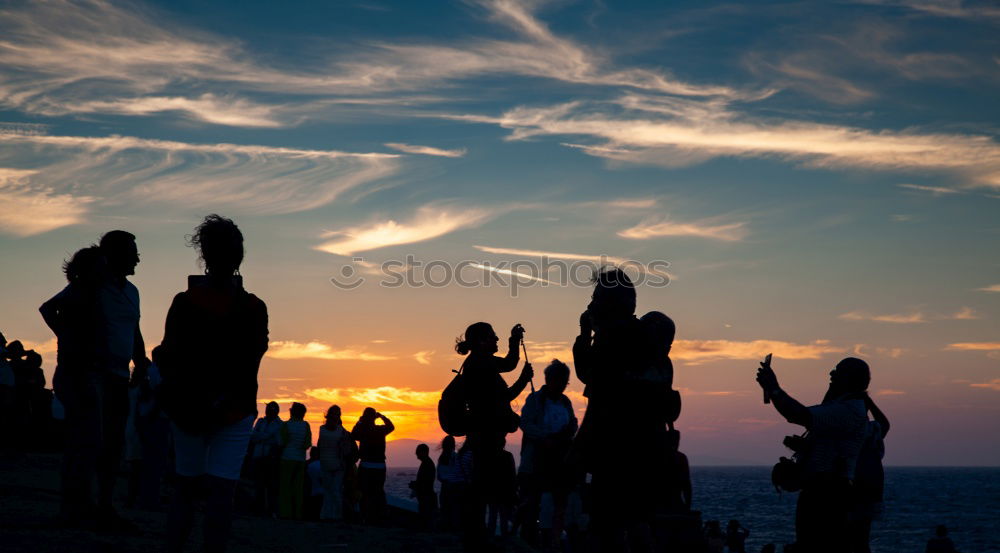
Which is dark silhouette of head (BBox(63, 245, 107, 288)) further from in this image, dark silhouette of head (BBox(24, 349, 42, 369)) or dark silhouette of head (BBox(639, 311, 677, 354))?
dark silhouette of head (BBox(24, 349, 42, 369))

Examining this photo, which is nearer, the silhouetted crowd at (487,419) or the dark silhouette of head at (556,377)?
the silhouetted crowd at (487,419)

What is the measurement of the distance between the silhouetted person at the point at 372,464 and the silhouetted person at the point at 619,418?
1043 cm

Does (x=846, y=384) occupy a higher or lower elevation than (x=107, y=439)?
higher

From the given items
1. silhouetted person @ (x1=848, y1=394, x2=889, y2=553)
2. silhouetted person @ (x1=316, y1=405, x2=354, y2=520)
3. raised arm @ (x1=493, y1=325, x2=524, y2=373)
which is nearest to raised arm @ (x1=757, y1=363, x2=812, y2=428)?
silhouetted person @ (x1=848, y1=394, x2=889, y2=553)

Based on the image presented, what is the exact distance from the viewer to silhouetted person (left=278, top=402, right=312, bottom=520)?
15117 millimetres

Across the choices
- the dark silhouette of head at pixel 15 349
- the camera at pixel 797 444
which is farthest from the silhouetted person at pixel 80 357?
the dark silhouette of head at pixel 15 349

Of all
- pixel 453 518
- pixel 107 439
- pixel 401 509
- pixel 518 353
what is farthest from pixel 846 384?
pixel 401 509

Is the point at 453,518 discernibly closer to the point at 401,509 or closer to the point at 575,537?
the point at 575,537

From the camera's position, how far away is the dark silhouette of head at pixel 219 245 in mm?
4832

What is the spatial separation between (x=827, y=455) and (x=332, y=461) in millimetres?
10158

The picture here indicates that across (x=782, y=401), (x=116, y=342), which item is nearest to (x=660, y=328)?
(x=782, y=401)

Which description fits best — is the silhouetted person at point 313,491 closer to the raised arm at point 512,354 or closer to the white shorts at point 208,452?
the raised arm at point 512,354

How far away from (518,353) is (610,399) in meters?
2.31

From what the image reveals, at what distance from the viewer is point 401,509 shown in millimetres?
20141
